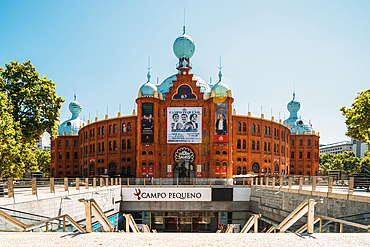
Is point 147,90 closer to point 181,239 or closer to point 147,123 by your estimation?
point 147,123

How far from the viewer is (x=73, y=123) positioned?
75.9 metres

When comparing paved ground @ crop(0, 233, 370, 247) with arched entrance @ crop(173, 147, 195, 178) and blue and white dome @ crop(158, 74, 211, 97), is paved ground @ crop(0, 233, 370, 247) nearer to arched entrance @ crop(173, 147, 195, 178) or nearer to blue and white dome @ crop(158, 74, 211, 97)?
arched entrance @ crop(173, 147, 195, 178)

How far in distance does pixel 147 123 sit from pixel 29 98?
23242 millimetres

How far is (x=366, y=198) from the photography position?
15523 millimetres

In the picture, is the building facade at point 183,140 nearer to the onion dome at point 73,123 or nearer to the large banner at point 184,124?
the large banner at point 184,124

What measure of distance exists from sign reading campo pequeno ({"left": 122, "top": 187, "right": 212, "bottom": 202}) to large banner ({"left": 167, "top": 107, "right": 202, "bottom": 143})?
46.0 ft

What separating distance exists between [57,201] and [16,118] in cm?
1248

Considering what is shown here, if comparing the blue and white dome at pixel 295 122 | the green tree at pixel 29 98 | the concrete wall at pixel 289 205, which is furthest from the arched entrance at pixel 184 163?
the blue and white dome at pixel 295 122

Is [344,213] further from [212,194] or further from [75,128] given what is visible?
[75,128]

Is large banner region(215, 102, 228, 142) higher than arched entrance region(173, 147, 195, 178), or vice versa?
large banner region(215, 102, 228, 142)

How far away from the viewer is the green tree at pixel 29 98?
1117 inches

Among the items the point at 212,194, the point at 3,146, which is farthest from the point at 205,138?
the point at 3,146

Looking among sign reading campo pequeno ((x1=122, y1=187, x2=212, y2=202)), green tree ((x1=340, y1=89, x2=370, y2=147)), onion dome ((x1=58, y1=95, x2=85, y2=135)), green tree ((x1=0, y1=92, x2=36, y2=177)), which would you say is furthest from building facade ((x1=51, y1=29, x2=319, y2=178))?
green tree ((x1=0, y1=92, x2=36, y2=177))

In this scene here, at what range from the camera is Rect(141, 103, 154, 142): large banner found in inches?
1935
